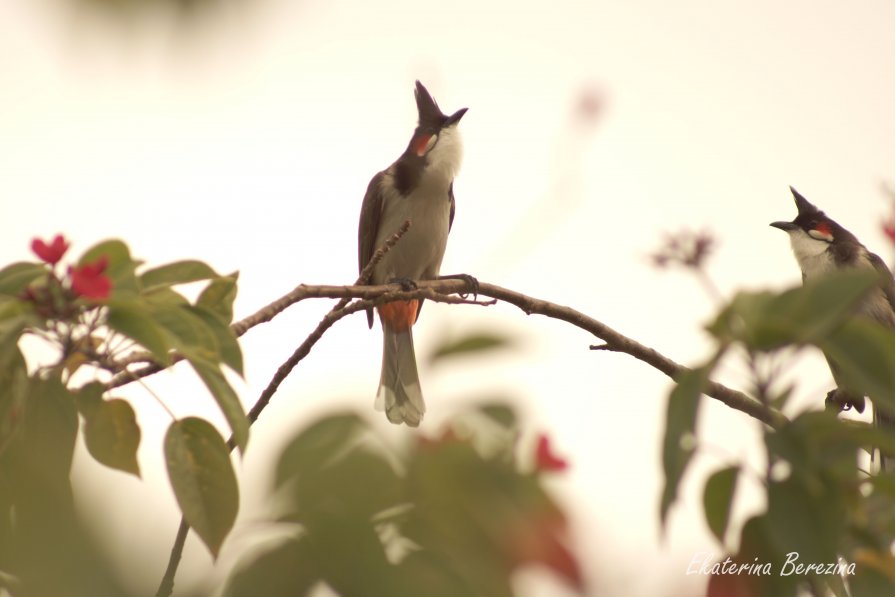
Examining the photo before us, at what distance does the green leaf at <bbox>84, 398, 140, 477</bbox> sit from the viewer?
1.21 m

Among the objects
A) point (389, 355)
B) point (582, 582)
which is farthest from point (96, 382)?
point (389, 355)

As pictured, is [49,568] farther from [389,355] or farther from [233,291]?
[389,355]

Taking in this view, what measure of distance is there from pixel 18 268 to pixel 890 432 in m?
1.19

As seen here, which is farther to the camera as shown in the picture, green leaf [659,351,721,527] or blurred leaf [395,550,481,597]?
green leaf [659,351,721,527]

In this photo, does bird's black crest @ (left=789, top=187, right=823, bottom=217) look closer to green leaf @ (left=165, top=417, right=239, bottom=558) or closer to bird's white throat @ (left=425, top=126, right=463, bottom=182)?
bird's white throat @ (left=425, top=126, right=463, bottom=182)

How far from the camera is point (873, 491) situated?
1082mm

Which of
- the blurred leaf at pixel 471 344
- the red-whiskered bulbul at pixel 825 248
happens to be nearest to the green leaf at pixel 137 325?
the blurred leaf at pixel 471 344

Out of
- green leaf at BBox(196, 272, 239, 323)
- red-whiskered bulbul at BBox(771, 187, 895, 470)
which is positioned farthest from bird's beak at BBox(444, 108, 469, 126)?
green leaf at BBox(196, 272, 239, 323)

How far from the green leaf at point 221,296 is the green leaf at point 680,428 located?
1.13 metres

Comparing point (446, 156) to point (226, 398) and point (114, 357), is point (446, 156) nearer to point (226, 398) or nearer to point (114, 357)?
point (114, 357)

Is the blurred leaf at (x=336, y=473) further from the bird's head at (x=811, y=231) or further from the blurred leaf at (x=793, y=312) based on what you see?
the bird's head at (x=811, y=231)

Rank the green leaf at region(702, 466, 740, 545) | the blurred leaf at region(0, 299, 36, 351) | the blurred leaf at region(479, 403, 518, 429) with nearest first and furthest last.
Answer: the blurred leaf at region(479, 403, 518, 429)
the green leaf at region(702, 466, 740, 545)
the blurred leaf at region(0, 299, 36, 351)

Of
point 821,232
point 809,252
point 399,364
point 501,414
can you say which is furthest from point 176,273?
point 821,232

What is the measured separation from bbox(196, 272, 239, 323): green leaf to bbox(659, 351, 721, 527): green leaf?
113 centimetres
